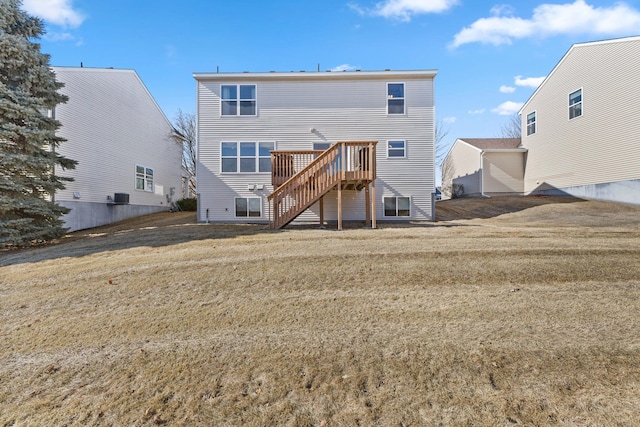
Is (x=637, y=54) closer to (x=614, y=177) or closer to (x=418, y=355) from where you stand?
(x=614, y=177)

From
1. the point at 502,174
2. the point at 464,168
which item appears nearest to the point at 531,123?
the point at 502,174

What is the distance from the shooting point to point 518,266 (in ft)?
19.1

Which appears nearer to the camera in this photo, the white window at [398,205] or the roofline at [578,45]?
the white window at [398,205]

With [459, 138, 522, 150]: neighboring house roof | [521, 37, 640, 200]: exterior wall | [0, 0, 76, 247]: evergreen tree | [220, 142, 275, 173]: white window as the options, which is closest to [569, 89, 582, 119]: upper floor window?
[521, 37, 640, 200]: exterior wall

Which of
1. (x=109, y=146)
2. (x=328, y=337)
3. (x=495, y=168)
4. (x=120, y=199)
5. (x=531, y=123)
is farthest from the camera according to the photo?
(x=495, y=168)

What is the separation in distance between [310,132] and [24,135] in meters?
9.55

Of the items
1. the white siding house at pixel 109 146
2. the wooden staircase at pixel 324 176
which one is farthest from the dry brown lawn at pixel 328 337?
the white siding house at pixel 109 146

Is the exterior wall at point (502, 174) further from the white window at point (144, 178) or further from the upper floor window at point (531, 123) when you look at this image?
the white window at point (144, 178)

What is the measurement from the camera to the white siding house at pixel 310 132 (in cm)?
1400

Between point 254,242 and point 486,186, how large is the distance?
18.5m

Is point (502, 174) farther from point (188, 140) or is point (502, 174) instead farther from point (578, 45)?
point (188, 140)

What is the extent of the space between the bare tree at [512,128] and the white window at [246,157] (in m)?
36.6

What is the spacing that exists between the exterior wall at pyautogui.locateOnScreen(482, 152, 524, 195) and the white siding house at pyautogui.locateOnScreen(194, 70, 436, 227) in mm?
9664

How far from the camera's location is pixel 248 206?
46.2 ft
